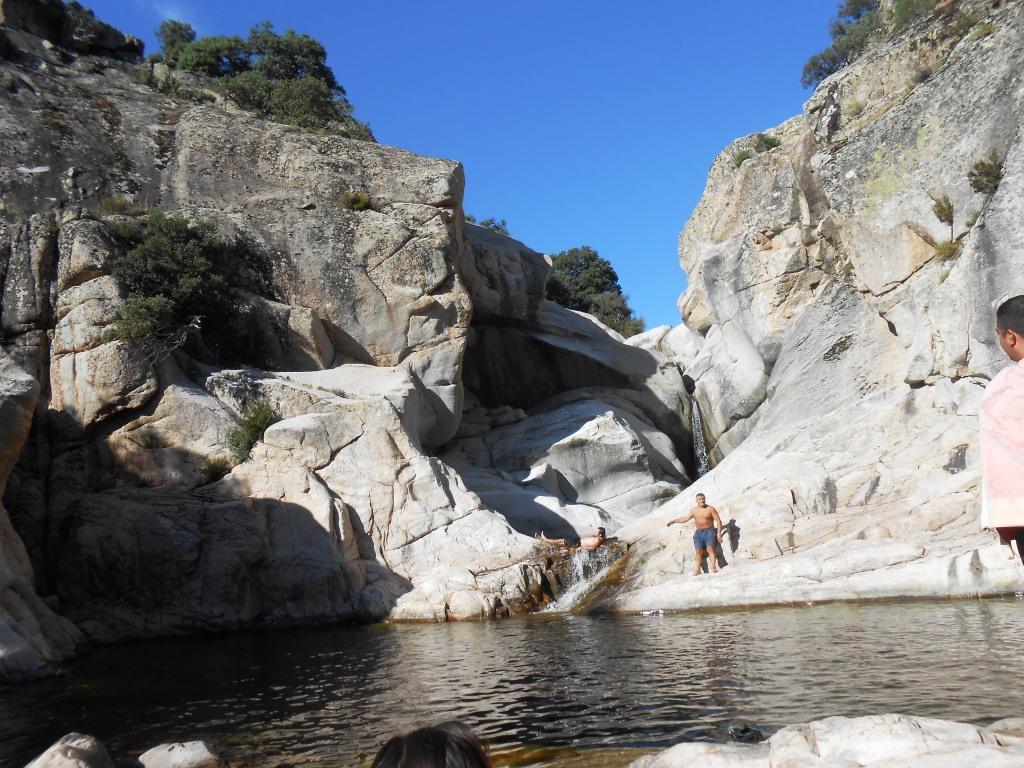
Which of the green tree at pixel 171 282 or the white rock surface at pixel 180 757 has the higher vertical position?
the green tree at pixel 171 282

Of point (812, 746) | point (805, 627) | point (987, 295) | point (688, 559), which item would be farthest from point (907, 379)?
point (812, 746)

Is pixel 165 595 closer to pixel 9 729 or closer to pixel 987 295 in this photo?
pixel 9 729

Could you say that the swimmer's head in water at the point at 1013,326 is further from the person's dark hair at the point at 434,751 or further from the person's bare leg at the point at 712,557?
the person's bare leg at the point at 712,557

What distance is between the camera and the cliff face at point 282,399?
18.5 meters

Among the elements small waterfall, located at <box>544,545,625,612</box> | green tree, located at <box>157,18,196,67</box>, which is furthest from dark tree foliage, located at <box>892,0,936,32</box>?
green tree, located at <box>157,18,196,67</box>

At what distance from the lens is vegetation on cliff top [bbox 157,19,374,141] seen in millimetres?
37094

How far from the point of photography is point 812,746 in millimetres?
5199

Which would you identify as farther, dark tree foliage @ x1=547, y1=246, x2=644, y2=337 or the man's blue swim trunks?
dark tree foliage @ x1=547, y1=246, x2=644, y2=337

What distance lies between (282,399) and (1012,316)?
2001 centimetres

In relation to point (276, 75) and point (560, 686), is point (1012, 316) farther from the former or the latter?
point (276, 75)

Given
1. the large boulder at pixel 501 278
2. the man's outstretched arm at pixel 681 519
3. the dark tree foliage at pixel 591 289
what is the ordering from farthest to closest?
the dark tree foliage at pixel 591 289
the large boulder at pixel 501 278
the man's outstretched arm at pixel 681 519

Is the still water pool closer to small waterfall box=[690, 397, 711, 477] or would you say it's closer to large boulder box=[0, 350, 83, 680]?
large boulder box=[0, 350, 83, 680]

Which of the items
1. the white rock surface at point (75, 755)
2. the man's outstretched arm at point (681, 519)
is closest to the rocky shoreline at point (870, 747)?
the white rock surface at point (75, 755)

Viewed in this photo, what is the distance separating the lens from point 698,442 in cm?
3134
